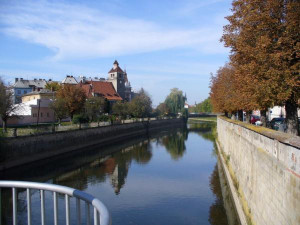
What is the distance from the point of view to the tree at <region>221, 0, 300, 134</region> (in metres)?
12.6

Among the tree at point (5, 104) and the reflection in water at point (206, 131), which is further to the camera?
the reflection in water at point (206, 131)

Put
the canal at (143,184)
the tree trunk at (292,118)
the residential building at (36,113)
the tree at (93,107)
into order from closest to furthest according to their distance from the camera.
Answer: the canal at (143,184) → the tree trunk at (292,118) → the residential building at (36,113) → the tree at (93,107)

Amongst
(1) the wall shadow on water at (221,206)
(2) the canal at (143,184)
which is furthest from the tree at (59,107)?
(1) the wall shadow on water at (221,206)

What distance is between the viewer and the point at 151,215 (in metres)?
14.0

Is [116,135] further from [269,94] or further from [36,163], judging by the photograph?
[269,94]

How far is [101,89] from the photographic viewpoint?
7406cm

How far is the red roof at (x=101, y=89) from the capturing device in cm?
6971

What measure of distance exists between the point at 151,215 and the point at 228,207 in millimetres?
4000

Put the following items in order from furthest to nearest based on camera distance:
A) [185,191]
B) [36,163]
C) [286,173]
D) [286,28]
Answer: [36,163] → [185,191] → [286,28] → [286,173]

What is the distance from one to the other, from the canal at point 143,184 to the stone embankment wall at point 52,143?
3.65 ft

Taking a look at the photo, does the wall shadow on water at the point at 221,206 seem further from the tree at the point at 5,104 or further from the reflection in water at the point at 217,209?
the tree at the point at 5,104

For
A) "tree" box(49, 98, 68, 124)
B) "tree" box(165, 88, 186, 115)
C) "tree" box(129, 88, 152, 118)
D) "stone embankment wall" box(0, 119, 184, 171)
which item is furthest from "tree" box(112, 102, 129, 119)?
"tree" box(165, 88, 186, 115)

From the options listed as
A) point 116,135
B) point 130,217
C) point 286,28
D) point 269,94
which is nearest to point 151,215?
point 130,217

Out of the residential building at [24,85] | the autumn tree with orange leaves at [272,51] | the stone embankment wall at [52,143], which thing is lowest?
the stone embankment wall at [52,143]
